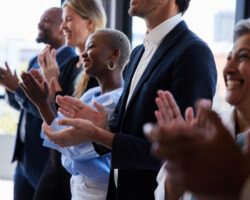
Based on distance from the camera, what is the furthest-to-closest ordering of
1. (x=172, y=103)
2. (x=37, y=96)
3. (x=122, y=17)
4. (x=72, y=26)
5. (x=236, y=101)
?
1. (x=122, y=17)
2. (x=72, y=26)
3. (x=37, y=96)
4. (x=236, y=101)
5. (x=172, y=103)

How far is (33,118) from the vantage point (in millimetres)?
2312

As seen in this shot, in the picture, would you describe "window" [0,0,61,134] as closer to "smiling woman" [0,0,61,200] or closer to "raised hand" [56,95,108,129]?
"smiling woman" [0,0,61,200]

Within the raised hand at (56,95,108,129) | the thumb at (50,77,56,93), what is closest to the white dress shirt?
the raised hand at (56,95,108,129)

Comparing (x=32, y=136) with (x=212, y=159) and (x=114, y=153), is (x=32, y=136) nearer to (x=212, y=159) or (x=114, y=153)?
(x=114, y=153)

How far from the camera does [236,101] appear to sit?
120 cm

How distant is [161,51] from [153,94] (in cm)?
16

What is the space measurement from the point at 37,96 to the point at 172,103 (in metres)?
0.86

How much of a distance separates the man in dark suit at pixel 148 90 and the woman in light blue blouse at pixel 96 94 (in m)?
0.12

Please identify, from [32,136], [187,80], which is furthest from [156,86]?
[32,136]

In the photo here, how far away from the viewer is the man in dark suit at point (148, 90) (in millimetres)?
1344

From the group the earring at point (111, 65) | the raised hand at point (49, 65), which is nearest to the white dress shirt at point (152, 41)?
the earring at point (111, 65)

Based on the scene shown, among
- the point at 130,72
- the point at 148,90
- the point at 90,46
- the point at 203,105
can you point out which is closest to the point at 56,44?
the point at 90,46

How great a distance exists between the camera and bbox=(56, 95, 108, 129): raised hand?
1464 millimetres

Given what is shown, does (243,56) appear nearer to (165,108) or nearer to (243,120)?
(243,120)
